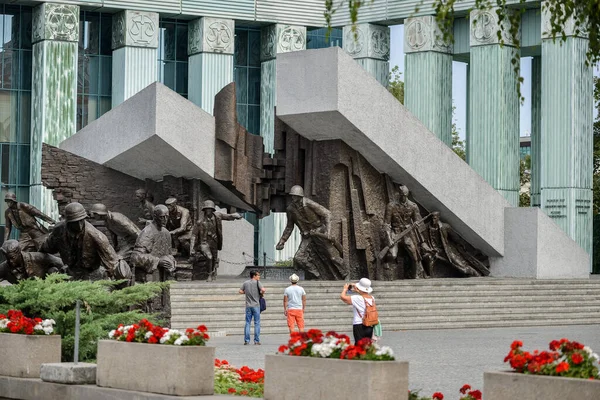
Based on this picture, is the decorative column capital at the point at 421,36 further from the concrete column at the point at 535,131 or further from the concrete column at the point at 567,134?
the concrete column at the point at 567,134

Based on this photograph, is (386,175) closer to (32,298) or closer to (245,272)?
(245,272)

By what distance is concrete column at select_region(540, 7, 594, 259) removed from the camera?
1597 inches

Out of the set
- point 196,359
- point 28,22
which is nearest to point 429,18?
point 28,22

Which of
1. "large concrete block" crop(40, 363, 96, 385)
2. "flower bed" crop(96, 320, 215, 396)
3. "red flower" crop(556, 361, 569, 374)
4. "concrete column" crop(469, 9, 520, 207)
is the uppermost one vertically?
"concrete column" crop(469, 9, 520, 207)

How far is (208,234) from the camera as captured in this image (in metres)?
28.7

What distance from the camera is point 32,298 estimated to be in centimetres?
1381

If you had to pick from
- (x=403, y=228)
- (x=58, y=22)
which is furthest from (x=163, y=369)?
(x=58, y=22)

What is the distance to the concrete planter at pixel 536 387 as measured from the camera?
26.7 ft

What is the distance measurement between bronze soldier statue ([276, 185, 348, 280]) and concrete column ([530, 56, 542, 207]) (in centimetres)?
1849

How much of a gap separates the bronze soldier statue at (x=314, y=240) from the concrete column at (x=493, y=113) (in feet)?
51.5

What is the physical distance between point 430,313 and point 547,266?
653 centimetres

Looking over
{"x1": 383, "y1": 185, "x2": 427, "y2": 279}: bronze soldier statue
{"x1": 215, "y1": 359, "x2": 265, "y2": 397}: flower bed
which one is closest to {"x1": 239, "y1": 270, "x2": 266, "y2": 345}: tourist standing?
{"x1": 215, "y1": 359, "x2": 265, "y2": 397}: flower bed

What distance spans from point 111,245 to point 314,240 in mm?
8715

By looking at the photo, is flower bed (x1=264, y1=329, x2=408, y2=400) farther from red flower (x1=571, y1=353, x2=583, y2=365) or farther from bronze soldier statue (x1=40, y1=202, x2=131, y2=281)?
bronze soldier statue (x1=40, y1=202, x2=131, y2=281)
